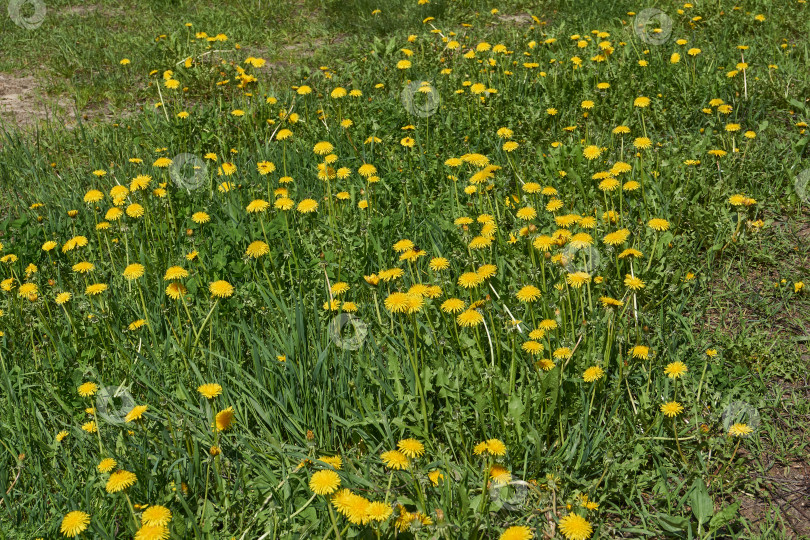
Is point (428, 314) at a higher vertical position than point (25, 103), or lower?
lower

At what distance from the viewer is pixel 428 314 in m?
2.83

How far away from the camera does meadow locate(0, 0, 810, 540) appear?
87.2 inches

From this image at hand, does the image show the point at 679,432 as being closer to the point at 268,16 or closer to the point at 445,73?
the point at 445,73

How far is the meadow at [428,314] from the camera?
87.2 inches

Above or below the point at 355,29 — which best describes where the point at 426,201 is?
below

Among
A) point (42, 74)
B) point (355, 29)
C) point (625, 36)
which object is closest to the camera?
point (625, 36)

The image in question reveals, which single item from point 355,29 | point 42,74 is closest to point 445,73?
point 355,29

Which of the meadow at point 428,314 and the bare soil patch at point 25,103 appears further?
the bare soil patch at point 25,103

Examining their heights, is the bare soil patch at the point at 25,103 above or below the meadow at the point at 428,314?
above

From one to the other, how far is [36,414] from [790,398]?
9.37 feet

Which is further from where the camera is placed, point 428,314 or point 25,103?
point 25,103

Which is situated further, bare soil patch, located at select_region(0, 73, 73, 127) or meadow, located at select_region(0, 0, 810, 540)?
bare soil patch, located at select_region(0, 73, 73, 127)

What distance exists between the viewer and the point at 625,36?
19.5 feet

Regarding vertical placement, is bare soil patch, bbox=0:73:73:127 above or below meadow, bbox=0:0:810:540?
above
